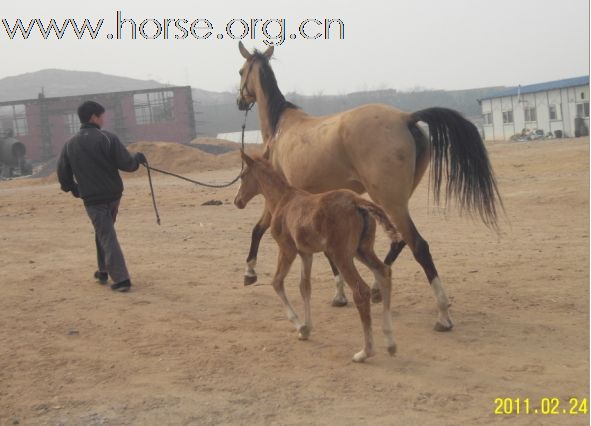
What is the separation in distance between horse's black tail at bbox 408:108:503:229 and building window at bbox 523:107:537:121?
157 ft

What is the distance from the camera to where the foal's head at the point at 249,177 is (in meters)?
6.52

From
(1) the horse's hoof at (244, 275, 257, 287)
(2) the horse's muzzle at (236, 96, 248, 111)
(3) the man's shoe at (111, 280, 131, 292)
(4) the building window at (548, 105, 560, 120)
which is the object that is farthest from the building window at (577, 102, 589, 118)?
(3) the man's shoe at (111, 280, 131, 292)

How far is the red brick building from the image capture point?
50.8m

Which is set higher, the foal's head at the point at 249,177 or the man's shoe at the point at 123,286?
the foal's head at the point at 249,177

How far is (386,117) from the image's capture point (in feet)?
22.3

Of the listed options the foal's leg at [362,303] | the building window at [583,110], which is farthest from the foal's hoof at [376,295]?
the building window at [583,110]

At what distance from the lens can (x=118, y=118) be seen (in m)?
51.5

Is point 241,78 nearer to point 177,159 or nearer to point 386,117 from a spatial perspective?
point 386,117

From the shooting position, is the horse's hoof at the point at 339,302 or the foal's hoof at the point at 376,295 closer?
the foal's hoof at the point at 376,295

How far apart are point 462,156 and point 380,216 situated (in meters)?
2.00

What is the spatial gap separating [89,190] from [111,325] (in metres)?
1.92

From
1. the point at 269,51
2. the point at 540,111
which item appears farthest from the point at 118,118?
the point at 269,51

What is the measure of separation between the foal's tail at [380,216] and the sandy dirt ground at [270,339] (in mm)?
1000

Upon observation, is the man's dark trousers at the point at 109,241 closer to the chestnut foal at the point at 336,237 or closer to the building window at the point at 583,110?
the chestnut foal at the point at 336,237
